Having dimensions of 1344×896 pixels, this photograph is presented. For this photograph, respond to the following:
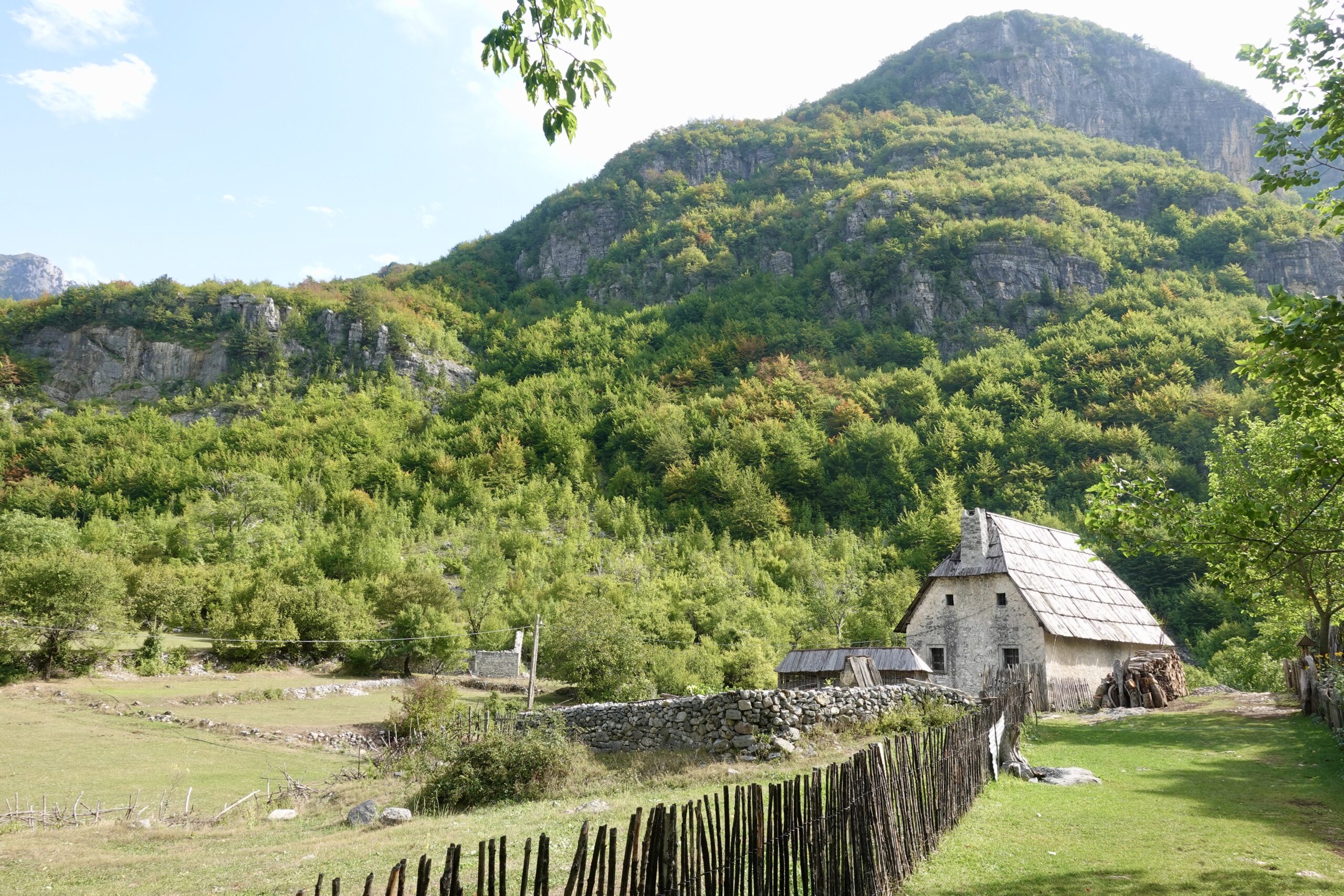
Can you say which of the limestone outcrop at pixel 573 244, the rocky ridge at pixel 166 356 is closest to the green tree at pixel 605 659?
the rocky ridge at pixel 166 356

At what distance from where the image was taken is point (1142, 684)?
2406cm

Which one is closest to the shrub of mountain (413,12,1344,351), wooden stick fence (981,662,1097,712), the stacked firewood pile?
wooden stick fence (981,662,1097,712)

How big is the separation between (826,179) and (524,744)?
10033cm

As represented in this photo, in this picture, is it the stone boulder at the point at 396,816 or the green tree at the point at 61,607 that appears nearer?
the stone boulder at the point at 396,816

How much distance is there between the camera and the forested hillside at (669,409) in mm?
38188

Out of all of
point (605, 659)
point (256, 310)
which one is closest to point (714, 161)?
point (256, 310)

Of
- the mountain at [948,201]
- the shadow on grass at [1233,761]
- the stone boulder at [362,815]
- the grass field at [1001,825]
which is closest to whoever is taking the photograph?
the grass field at [1001,825]

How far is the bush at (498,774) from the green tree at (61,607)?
2461 cm

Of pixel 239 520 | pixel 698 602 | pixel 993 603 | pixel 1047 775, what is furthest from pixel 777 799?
pixel 239 520

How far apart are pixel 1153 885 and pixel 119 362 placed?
90.7m

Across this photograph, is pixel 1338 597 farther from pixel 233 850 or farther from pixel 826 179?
pixel 826 179

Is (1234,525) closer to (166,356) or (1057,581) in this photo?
(1057,581)

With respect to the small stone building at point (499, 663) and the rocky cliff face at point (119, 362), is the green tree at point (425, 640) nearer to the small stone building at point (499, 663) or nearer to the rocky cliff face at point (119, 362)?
the small stone building at point (499, 663)

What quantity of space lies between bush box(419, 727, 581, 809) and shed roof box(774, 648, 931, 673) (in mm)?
11019
